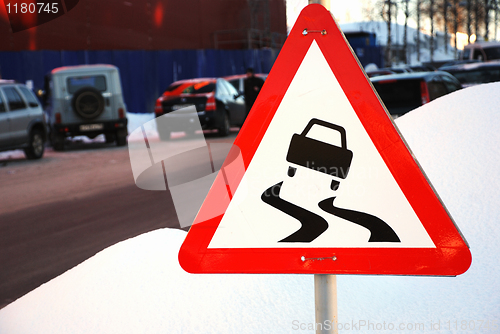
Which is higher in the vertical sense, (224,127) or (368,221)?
(368,221)

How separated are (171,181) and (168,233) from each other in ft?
12.9

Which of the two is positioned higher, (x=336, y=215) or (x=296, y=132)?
(x=296, y=132)

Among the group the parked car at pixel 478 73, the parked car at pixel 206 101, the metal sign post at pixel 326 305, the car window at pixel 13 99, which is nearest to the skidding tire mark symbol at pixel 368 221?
the metal sign post at pixel 326 305

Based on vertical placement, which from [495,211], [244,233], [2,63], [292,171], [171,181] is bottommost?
[171,181]

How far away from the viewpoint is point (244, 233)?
1526mm

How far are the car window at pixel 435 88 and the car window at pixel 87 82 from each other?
917cm

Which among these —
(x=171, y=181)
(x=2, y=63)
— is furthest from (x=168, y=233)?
(x=2, y=63)

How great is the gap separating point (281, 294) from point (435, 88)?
8159 mm

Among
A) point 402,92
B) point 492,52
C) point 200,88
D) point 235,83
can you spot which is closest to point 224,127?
point 200,88

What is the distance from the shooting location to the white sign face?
4.83ft

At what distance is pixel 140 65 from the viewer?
73.4 feet

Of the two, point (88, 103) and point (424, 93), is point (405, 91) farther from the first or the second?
point (88, 103)

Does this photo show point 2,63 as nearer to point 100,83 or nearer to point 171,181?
point 100,83

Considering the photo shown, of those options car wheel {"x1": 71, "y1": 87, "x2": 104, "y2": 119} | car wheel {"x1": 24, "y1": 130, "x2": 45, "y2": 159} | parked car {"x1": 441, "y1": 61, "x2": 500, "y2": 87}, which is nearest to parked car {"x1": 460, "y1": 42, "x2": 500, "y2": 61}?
parked car {"x1": 441, "y1": 61, "x2": 500, "y2": 87}
